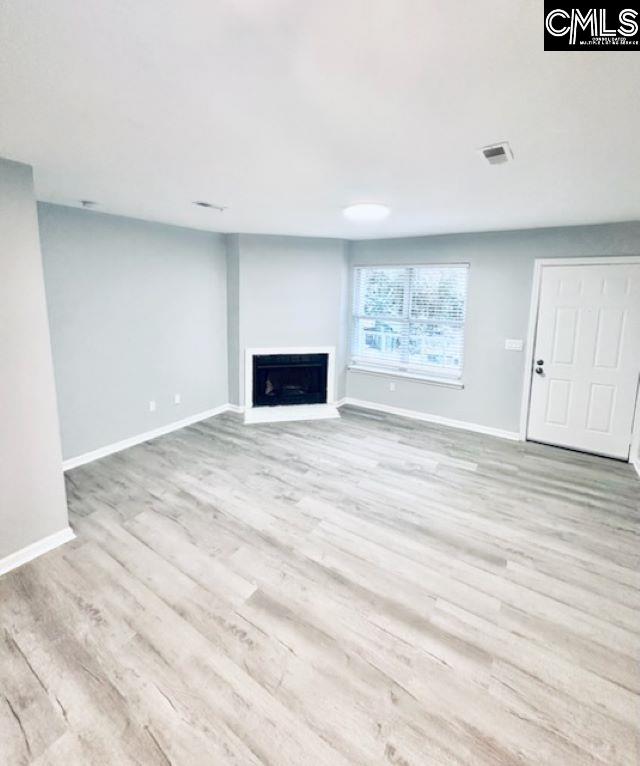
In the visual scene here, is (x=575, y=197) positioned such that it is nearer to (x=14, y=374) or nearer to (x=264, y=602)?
(x=264, y=602)

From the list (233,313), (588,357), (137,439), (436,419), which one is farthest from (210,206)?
(588,357)

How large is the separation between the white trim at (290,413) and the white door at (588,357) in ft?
8.32

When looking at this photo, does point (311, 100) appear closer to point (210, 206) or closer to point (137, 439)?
point (210, 206)

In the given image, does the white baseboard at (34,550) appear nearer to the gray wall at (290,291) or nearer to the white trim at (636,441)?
the gray wall at (290,291)

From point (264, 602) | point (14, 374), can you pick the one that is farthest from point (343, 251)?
point (264, 602)

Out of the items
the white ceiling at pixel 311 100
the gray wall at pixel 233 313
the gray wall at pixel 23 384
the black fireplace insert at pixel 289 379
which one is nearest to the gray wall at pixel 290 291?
the gray wall at pixel 233 313

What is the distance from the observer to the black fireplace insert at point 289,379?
204 inches

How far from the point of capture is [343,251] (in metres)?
5.19

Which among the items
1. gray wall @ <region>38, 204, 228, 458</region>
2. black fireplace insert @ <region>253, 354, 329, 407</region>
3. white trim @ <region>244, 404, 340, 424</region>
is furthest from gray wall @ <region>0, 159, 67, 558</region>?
black fireplace insert @ <region>253, 354, 329, 407</region>

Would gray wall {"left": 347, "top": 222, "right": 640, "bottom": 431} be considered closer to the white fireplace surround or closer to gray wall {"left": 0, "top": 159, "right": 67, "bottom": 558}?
the white fireplace surround

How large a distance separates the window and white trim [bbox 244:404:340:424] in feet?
2.88

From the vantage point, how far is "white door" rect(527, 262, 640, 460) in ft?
12.3

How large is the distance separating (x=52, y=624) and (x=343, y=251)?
4.76 m

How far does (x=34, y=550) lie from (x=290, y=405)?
11.1ft
